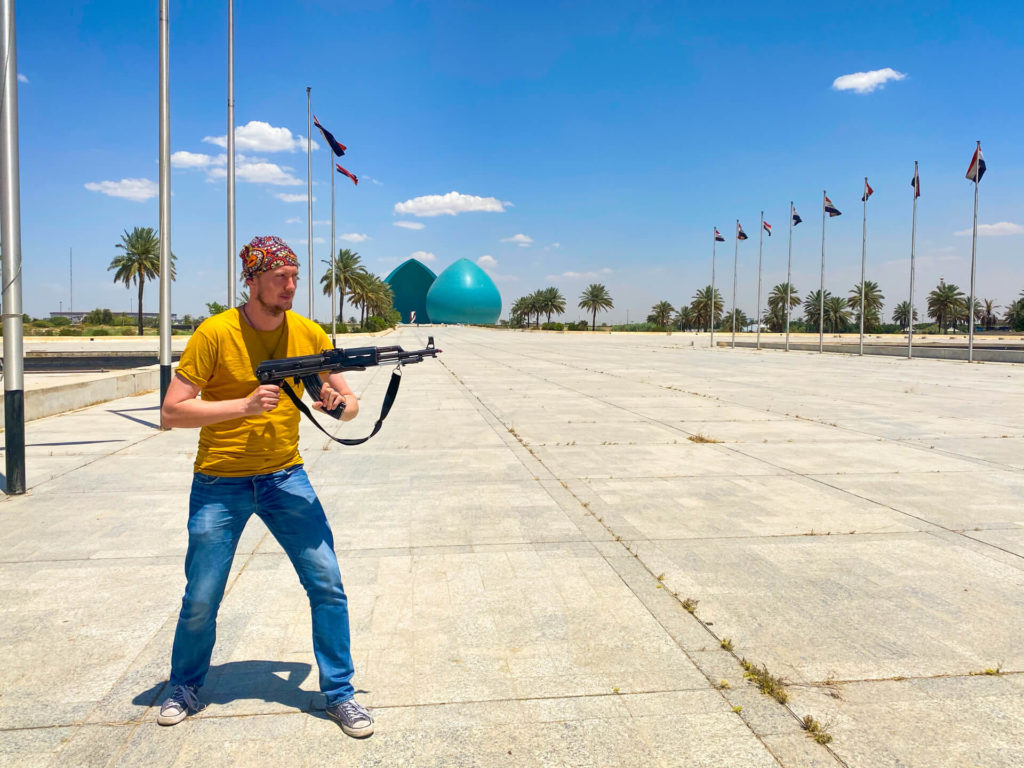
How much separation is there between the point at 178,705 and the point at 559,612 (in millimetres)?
2032

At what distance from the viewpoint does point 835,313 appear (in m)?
87.4

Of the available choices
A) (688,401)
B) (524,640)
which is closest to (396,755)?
(524,640)

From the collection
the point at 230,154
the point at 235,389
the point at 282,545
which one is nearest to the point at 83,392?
the point at 230,154

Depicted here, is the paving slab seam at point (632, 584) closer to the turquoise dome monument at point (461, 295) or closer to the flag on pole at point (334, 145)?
the flag on pole at point (334, 145)

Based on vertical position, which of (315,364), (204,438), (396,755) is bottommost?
(396,755)

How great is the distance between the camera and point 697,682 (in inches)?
134

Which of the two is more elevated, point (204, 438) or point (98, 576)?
point (204, 438)

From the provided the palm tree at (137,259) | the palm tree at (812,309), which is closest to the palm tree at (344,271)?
the palm tree at (137,259)

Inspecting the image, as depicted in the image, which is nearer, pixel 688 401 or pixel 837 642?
pixel 837 642

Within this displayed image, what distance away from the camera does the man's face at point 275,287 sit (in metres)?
2.92

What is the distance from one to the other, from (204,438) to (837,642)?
3.31m

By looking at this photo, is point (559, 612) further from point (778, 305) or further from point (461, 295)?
point (461, 295)

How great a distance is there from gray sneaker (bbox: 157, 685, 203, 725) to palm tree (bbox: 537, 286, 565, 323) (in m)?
119

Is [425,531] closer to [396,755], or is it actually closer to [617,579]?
[617,579]
